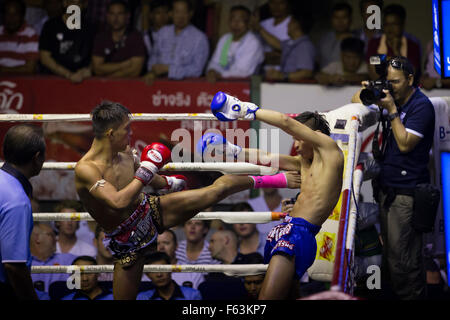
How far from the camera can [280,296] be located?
2852 millimetres

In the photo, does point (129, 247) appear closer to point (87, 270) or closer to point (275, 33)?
point (87, 270)

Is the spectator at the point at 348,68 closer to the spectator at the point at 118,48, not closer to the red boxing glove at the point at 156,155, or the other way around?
the spectator at the point at 118,48

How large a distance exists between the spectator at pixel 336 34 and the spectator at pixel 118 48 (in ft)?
5.59

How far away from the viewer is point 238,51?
566cm

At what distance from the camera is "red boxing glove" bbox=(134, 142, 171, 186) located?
2947 millimetres

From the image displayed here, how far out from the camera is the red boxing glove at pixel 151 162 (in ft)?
9.67

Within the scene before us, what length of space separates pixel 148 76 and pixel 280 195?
160 centimetres

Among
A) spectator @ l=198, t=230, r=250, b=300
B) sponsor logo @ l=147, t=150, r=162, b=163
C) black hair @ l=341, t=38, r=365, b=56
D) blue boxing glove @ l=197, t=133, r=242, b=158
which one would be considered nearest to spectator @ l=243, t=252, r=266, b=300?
spectator @ l=198, t=230, r=250, b=300

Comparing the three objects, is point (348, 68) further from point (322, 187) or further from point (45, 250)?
point (45, 250)

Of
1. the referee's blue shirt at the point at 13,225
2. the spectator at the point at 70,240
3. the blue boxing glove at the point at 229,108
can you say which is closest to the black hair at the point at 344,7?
the spectator at the point at 70,240

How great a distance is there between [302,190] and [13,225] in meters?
1.44

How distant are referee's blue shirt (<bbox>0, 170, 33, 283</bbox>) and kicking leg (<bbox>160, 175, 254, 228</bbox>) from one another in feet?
2.68

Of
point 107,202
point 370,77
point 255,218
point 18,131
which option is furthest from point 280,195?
point 18,131
